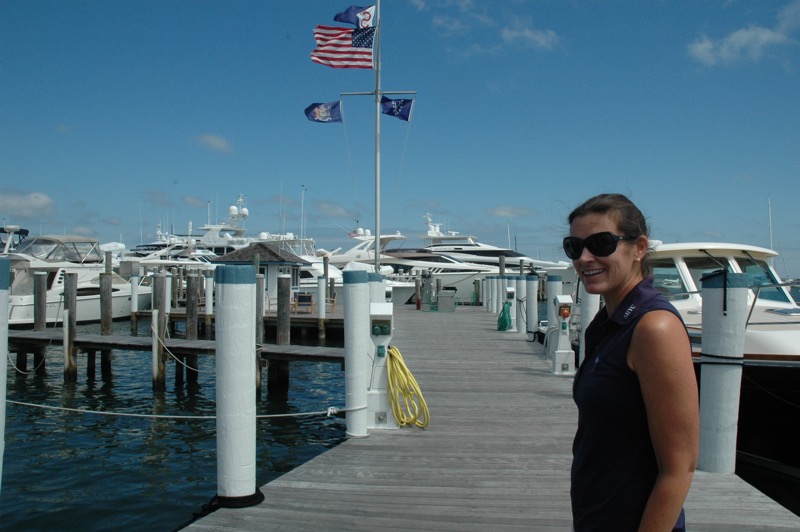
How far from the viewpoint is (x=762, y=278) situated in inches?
406

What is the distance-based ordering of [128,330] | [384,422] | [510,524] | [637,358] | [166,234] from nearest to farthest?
[637,358]
[510,524]
[384,422]
[128,330]
[166,234]

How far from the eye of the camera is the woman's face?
219 centimetres

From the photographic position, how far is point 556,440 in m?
6.18

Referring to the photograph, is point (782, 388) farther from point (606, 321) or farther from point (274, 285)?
point (274, 285)

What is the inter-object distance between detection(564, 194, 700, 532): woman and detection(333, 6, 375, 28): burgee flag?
1714cm

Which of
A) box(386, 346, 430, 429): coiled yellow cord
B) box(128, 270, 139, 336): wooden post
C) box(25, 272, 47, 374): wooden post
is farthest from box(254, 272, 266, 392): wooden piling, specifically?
box(128, 270, 139, 336): wooden post

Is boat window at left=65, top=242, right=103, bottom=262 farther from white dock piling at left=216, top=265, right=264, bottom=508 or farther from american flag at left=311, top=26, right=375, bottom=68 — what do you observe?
white dock piling at left=216, top=265, right=264, bottom=508

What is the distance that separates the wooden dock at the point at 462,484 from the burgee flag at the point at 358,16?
42.3 feet

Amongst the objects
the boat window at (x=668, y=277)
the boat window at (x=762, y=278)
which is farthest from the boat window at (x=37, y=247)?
the boat window at (x=762, y=278)

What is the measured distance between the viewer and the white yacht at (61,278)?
86.0ft

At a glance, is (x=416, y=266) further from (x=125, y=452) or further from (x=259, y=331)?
(x=125, y=452)

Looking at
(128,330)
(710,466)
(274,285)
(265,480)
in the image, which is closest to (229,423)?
(710,466)

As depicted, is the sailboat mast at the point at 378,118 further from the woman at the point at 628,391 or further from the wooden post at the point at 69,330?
the woman at the point at 628,391

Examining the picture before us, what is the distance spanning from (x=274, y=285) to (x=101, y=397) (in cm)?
1228
